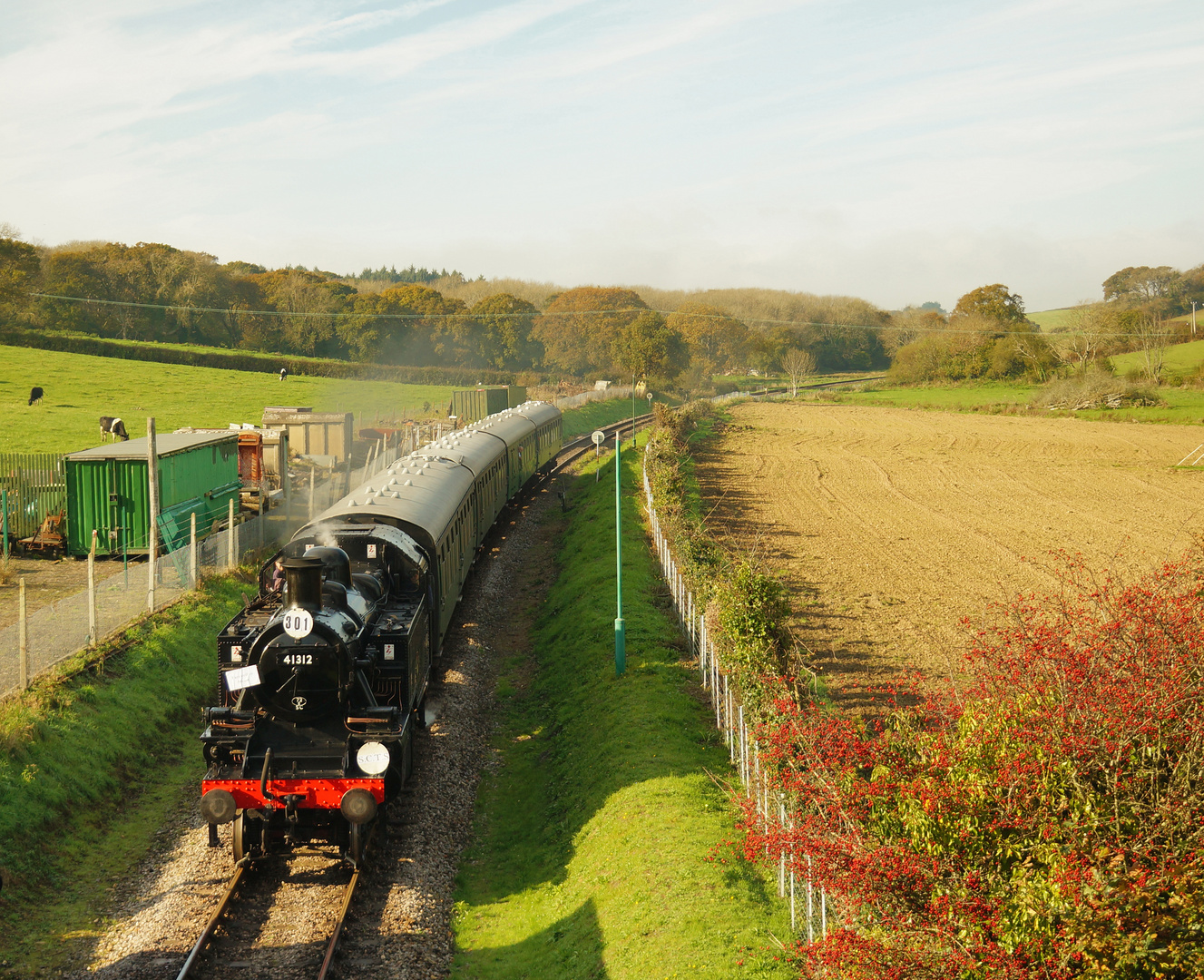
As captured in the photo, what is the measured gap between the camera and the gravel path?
9.62m

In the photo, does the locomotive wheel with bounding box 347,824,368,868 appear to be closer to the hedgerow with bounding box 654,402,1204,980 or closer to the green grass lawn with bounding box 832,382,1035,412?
the hedgerow with bounding box 654,402,1204,980

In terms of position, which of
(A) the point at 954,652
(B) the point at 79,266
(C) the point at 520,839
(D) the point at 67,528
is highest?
(B) the point at 79,266

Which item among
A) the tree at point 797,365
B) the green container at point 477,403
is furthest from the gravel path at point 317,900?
the tree at point 797,365

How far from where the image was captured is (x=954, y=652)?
61.8 ft

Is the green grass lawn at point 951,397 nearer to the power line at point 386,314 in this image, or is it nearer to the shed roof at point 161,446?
the power line at point 386,314

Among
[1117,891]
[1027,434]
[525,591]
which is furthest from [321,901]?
[1027,434]

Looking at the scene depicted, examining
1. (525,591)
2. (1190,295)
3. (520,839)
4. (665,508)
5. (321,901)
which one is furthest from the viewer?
(1190,295)

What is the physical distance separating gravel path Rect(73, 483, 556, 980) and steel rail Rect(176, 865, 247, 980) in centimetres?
16

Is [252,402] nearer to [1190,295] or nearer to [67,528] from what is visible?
[67,528]

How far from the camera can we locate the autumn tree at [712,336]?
388ft

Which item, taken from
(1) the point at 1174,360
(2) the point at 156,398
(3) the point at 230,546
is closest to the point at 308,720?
(3) the point at 230,546

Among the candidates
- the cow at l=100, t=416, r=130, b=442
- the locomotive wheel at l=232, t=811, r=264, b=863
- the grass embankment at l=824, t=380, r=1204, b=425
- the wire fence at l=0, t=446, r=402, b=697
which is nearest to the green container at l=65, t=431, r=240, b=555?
the wire fence at l=0, t=446, r=402, b=697

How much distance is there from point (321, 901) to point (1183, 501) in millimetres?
39575

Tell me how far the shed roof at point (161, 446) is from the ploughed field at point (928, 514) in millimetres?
16662
